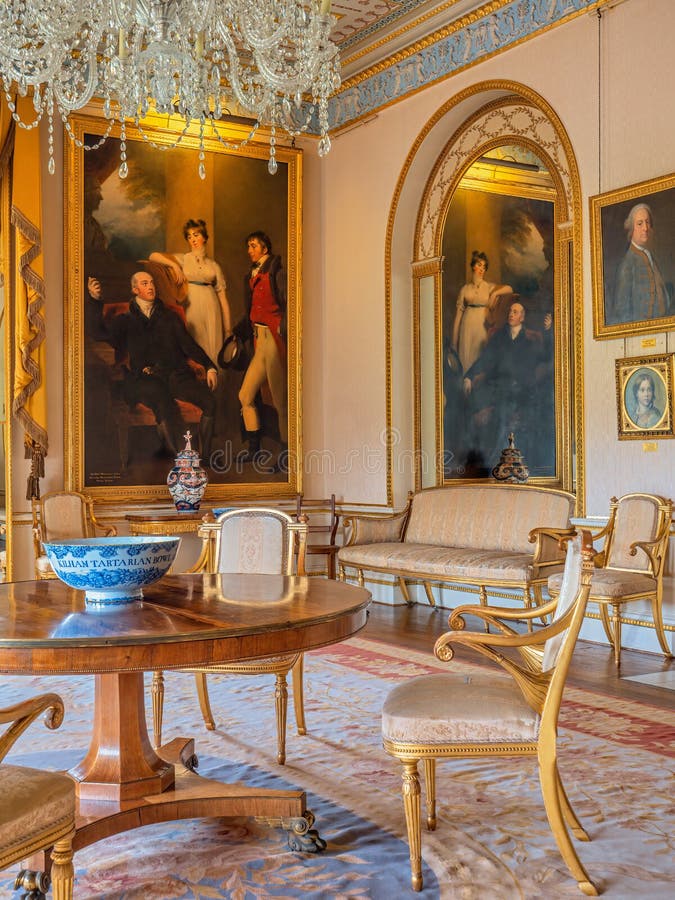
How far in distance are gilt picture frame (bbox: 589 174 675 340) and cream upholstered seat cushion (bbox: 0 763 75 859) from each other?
498 cm

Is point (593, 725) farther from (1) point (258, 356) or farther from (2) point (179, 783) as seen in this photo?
(1) point (258, 356)

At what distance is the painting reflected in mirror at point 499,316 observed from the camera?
9038 millimetres

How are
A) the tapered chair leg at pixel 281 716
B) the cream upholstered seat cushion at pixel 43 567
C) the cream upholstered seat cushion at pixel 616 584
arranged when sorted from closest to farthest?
the tapered chair leg at pixel 281 716 → the cream upholstered seat cushion at pixel 616 584 → the cream upholstered seat cushion at pixel 43 567

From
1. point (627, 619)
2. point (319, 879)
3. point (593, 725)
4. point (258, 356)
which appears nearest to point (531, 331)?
point (258, 356)

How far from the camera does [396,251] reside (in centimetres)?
882

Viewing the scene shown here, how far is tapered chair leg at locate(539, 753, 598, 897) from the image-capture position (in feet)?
9.11

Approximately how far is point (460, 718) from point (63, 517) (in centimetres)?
566

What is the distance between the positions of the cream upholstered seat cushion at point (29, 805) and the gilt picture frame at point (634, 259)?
196 inches

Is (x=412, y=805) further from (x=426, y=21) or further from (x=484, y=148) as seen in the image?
(x=426, y=21)

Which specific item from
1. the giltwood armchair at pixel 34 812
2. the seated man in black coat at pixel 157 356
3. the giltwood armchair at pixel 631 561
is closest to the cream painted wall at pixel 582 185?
the giltwood armchair at pixel 631 561

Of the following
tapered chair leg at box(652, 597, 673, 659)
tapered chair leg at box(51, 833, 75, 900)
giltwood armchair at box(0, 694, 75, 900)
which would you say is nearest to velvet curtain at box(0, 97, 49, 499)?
tapered chair leg at box(652, 597, 673, 659)

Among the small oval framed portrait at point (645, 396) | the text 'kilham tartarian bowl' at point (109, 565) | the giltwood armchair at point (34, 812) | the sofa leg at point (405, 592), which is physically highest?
the small oval framed portrait at point (645, 396)

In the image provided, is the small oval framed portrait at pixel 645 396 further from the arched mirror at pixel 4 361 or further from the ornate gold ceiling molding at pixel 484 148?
the arched mirror at pixel 4 361

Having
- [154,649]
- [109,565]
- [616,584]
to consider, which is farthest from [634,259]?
[154,649]
